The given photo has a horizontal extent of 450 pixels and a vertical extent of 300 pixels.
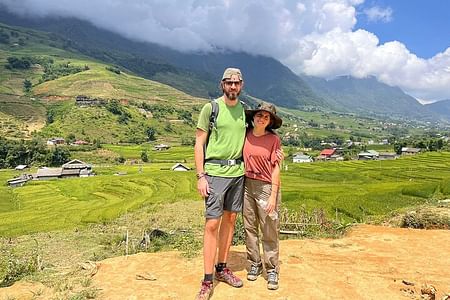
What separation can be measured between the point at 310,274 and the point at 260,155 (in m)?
2.02

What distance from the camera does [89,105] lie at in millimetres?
106688

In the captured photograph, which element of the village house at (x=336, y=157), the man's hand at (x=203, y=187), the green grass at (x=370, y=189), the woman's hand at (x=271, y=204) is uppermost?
the man's hand at (x=203, y=187)

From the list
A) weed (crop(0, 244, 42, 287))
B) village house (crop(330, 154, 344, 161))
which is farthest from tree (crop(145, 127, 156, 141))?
weed (crop(0, 244, 42, 287))

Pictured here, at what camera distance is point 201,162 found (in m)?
4.94

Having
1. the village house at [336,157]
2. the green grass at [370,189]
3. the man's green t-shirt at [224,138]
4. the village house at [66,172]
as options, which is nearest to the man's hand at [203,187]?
the man's green t-shirt at [224,138]

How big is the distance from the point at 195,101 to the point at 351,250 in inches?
5581

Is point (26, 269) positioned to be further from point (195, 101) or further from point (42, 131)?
point (195, 101)

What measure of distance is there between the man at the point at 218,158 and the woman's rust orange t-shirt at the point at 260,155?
0.49 feet

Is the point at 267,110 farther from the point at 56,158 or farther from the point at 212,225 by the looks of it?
the point at 56,158

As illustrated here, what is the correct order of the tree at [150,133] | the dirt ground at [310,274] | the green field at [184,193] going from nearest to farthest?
the dirt ground at [310,274]
the green field at [184,193]
the tree at [150,133]

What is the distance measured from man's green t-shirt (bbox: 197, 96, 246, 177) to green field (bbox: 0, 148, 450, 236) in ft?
37.5

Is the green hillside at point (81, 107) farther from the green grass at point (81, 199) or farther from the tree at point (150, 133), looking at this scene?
the green grass at point (81, 199)

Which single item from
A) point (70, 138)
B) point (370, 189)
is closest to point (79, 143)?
point (70, 138)

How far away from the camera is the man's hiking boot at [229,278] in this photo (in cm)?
528
